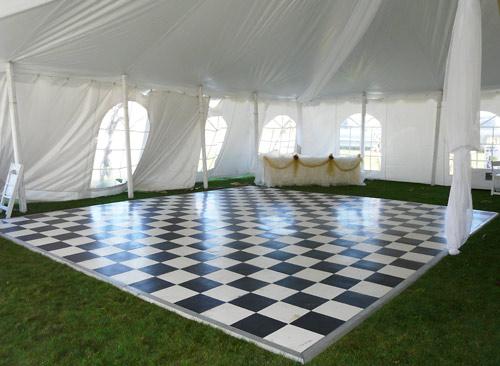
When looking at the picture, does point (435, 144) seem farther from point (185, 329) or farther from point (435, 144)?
point (185, 329)

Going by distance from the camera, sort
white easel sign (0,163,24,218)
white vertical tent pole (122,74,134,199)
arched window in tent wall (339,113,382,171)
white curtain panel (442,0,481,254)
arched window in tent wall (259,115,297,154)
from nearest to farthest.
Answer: white curtain panel (442,0,481,254) → white easel sign (0,163,24,218) → white vertical tent pole (122,74,134,199) → arched window in tent wall (339,113,382,171) → arched window in tent wall (259,115,297,154)

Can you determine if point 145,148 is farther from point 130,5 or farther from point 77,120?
point 130,5

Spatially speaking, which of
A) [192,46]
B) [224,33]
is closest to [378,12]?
[224,33]

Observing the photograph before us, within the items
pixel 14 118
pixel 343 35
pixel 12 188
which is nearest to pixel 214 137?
pixel 343 35

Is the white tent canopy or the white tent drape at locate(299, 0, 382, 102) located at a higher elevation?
the white tent drape at locate(299, 0, 382, 102)

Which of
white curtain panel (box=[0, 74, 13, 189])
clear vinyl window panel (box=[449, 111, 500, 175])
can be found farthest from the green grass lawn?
clear vinyl window panel (box=[449, 111, 500, 175])

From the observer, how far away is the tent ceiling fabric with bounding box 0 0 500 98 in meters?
5.41

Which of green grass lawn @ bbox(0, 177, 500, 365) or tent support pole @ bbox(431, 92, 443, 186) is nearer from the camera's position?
green grass lawn @ bbox(0, 177, 500, 365)

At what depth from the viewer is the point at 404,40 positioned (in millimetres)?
8172

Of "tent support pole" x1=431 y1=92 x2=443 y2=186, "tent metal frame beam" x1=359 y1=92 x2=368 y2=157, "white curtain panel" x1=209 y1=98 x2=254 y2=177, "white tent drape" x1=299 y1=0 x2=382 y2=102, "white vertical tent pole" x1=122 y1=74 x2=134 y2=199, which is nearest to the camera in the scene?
"white tent drape" x1=299 y1=0 x2=382 y2=102

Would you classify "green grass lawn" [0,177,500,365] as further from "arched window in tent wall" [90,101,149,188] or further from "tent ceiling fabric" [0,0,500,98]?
"arched window in tent wall" [90,101,149,188]

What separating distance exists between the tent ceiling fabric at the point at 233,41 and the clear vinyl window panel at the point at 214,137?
998 mm

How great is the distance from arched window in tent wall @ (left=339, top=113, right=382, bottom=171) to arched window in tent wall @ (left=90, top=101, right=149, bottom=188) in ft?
20.4

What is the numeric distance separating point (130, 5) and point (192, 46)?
2022 millimetres
